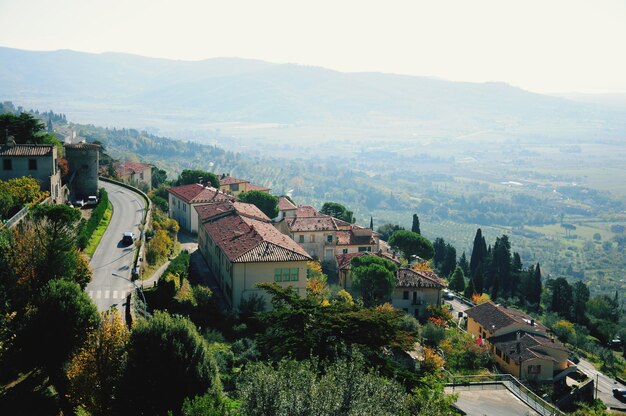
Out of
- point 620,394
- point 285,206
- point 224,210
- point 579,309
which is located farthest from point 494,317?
point 285,206

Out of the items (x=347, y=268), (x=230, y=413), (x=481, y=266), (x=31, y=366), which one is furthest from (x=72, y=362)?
(x=481, y=266)

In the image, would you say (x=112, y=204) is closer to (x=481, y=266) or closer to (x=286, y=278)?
(x=286, y=278)

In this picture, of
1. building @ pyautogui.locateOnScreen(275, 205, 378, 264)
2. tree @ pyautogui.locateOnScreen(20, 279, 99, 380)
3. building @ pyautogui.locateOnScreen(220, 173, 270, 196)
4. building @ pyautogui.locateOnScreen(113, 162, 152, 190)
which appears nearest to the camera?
tree @ pyautogui.locateOnScreen(20, 279, 99, 380)

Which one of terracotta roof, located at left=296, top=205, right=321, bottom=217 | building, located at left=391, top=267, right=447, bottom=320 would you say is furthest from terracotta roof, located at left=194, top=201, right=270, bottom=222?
terracotta roof, located at left=296, top=205, right=321, bottom=217

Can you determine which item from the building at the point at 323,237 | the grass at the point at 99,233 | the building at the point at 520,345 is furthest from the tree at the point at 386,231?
the grass at the point at 99,233

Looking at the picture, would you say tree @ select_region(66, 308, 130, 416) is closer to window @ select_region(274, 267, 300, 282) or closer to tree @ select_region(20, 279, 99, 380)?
tree @ select_region(20, 279, 99, 380)

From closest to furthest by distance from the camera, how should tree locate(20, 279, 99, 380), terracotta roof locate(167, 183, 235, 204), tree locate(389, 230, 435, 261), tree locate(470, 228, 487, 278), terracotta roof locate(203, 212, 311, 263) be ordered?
1. tree locate(20, 279, 99, 380)
2. terracotta roof locate(203, 212, 311, 263)
3. terracotta roof locate(167, 183, 235, 204)
4. tree locate(389, 230, 435, 261)
5. tree locate(470, 228, 487, 278)
